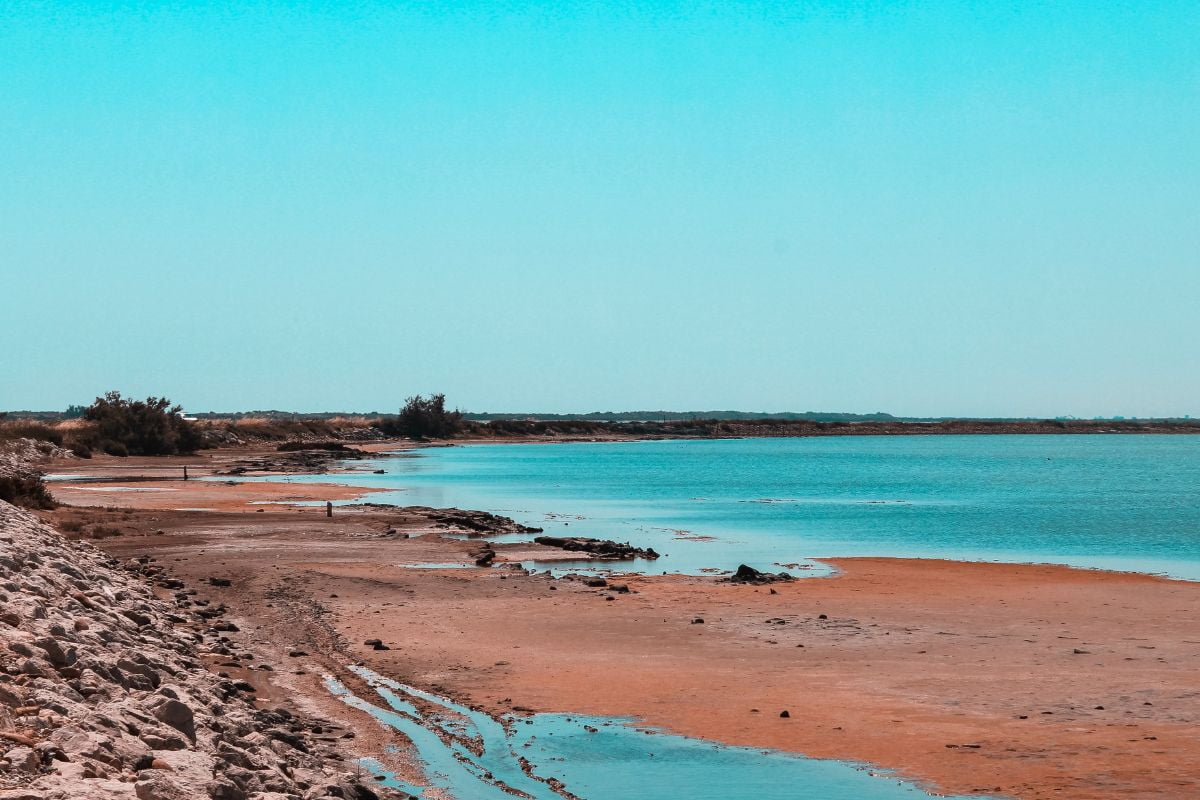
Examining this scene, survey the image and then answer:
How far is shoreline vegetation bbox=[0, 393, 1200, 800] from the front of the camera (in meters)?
11.2

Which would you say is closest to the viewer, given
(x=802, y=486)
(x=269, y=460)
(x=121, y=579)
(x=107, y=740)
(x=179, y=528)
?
(x=107, y=740)

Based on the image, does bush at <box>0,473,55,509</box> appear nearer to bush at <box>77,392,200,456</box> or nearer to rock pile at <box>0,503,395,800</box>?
rock pile at <box>0,503,395,800</box>

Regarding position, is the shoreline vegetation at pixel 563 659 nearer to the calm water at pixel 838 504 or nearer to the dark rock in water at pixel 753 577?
the dark rock in water at pixel 753 577

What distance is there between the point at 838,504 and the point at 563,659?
141 ft

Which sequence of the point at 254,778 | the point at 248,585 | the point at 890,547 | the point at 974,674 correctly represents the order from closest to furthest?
1. the point at 254,778
2. the point at 974,674
3. the point at 248,585
4. the point at 890,547

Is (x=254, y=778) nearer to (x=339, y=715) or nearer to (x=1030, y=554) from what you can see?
(x=339, y=715)

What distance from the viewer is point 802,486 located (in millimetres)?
77000

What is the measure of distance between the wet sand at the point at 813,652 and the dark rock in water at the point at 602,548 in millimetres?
4360

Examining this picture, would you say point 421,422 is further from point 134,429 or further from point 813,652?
point 813,652

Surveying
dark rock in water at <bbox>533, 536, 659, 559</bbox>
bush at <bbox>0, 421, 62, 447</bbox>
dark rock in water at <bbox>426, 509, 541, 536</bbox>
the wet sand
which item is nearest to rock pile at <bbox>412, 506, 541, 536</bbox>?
dark rock in water at <bbox>426, 509, 541, 536</bbox>

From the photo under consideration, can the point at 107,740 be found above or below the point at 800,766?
above

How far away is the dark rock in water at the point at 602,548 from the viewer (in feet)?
115

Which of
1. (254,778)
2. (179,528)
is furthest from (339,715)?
(179,528)

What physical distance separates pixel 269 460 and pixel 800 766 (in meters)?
81.1
